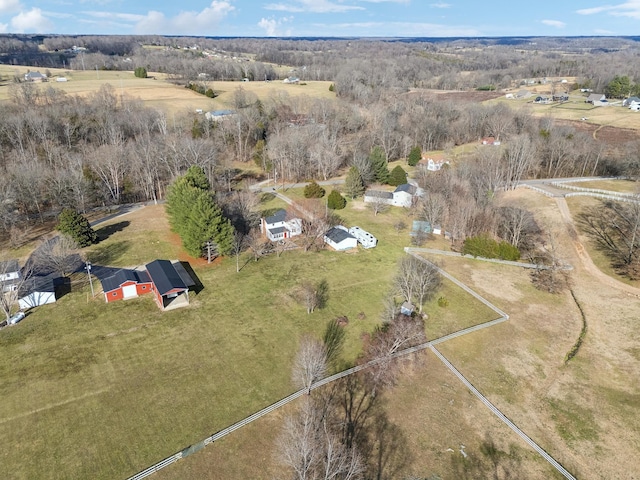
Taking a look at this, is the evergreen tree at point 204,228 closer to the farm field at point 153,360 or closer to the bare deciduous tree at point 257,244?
the farm field at point 153,360

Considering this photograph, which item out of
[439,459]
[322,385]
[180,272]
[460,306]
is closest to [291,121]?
[180,272]

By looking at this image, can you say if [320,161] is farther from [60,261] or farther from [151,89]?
[151,89]

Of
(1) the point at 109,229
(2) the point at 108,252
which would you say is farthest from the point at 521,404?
(1) the point at 109,229

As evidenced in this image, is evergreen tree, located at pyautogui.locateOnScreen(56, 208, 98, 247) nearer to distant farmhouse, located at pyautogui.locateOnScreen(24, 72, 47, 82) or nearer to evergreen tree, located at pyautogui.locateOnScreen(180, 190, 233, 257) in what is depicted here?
evergreen tree, located at pyautogui.locateOnScreen(180, 190, 233, 257)

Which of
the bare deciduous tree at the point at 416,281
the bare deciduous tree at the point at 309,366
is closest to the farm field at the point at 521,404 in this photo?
the bare deciduous tree at the point at 309,366

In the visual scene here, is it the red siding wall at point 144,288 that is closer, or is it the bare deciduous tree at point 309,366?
the bare deciduous tree at point 309,366

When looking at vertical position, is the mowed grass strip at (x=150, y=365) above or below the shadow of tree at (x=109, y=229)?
below

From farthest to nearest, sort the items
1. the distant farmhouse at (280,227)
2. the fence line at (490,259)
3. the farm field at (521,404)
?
the distant farmhouse at (280,227) → the fence line at (490,259) → the farm field at (521,404)

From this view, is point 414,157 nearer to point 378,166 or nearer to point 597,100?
point 378,166

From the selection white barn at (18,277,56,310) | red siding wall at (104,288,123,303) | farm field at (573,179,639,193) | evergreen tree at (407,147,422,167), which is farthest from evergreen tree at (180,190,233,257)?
farm field at (573,179,639,193)
